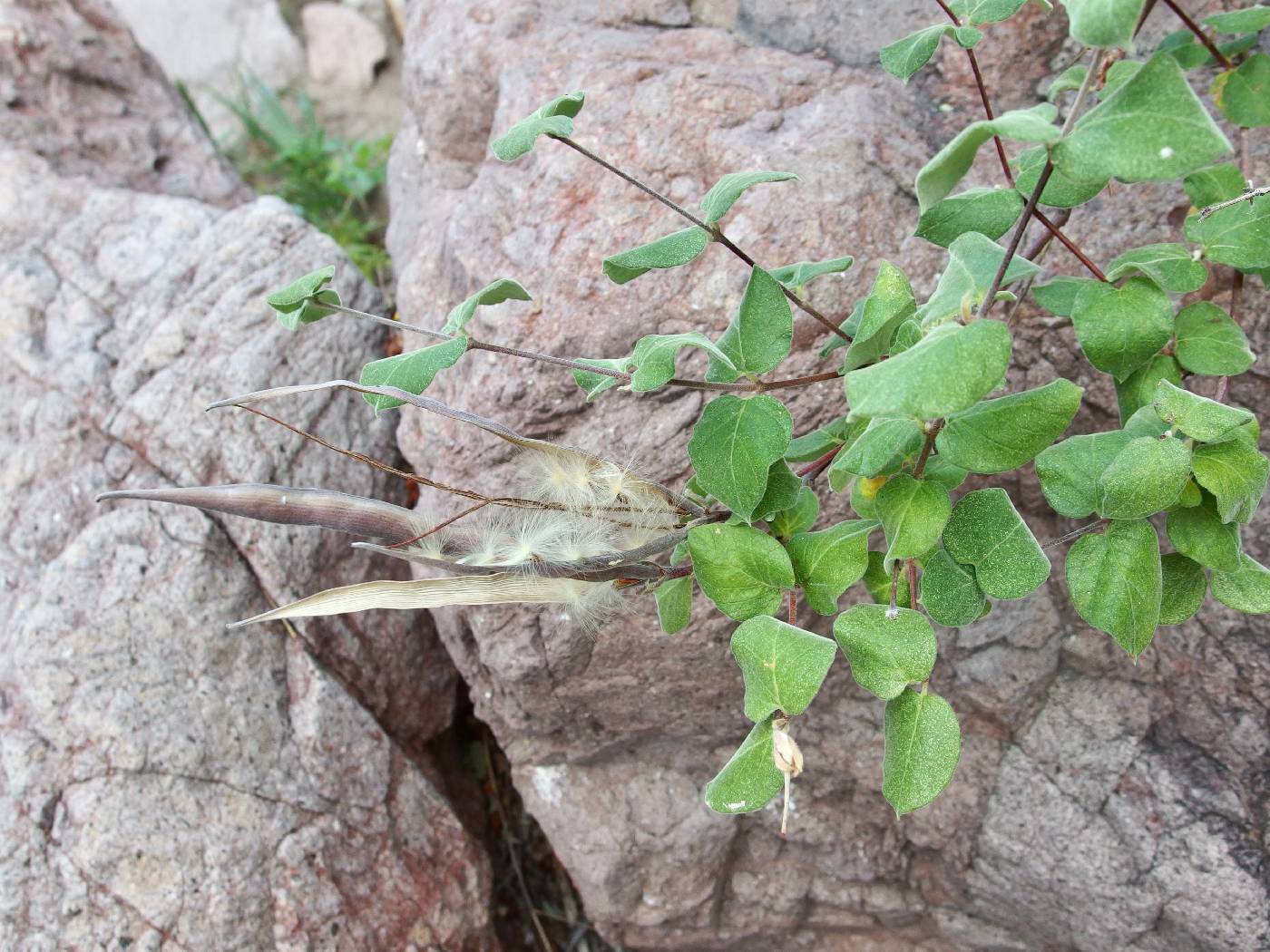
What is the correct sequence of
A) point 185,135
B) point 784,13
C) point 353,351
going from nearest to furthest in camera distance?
point 784,13
point 353,351
point 185,135

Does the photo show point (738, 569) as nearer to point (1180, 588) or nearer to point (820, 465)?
point (820, 465)

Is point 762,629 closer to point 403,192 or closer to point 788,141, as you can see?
point 788,141

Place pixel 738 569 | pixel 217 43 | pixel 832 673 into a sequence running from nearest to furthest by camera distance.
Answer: pixel 738 569, pixel 832 673, pixel 217 43

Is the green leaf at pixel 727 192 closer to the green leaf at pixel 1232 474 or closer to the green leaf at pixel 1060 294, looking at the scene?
the green leaf at pixel 1060 294

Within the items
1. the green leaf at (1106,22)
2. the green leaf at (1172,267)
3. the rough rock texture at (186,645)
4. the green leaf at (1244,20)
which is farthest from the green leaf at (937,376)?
the rough rock texture at (186,645)

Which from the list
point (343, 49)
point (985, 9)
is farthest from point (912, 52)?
point (343, 49)

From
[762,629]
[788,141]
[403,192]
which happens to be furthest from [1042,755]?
[403,192]
